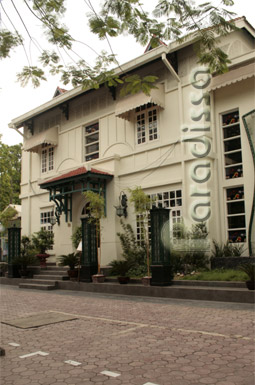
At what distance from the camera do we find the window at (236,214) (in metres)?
12.0

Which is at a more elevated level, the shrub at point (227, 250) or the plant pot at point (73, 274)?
the shrub at point (227, 250)

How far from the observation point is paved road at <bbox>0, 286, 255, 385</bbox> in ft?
13.0

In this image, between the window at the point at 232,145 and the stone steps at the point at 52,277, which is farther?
the stone steps at the point at 52,277

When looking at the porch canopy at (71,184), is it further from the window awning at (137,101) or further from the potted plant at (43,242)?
the window awning at (137,101)

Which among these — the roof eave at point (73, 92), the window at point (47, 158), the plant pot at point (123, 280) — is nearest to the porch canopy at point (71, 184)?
the window at point (47, 158)

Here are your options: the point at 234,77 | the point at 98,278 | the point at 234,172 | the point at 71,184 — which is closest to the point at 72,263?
the point at 98,278

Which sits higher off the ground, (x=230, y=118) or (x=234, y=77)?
(x=234, y=77)

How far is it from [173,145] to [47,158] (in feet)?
27.3

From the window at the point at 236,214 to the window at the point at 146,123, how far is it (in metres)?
3.88

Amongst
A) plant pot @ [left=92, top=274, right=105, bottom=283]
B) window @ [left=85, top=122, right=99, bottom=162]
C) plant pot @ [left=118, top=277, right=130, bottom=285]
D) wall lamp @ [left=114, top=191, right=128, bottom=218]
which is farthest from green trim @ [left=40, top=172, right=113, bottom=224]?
plant pot @ [left=118, top=277, right=130, bottom=285]

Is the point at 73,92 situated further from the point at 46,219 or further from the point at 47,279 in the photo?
the point at 47,279

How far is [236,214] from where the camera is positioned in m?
12.2

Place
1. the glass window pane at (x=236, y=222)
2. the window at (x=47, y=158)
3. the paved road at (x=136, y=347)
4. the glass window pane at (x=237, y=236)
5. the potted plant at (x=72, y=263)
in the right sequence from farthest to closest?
the window at (x=47, y=158), the potted plant at (x=72, y=263), the glass window pane at (x=236, y=222), the glass window pane at (x=237, y=236), the paved road at (x=136, y=347)

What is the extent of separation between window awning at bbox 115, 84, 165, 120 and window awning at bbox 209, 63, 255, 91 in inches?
79.9
